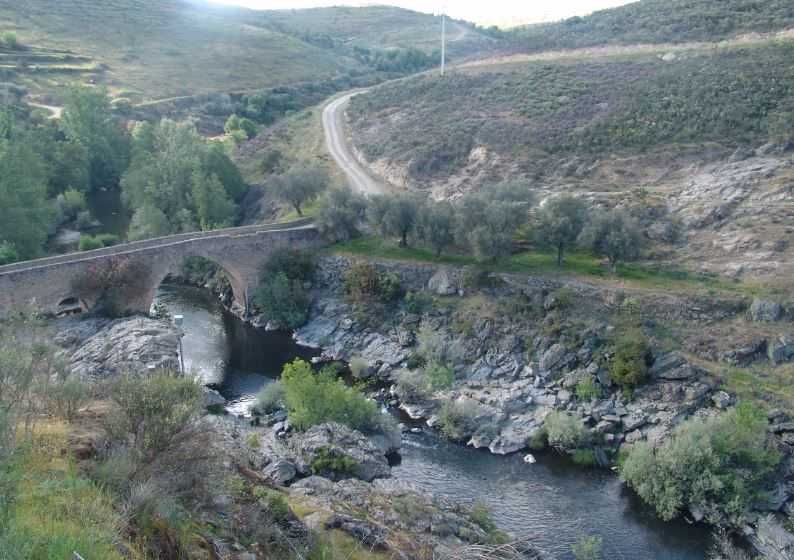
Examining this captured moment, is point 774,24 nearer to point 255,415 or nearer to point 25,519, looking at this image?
point 255,415

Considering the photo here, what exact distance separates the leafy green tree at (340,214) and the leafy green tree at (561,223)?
1061 centimetres

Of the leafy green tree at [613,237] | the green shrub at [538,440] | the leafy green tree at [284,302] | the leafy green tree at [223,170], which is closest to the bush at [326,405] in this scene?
the green shrub at [538,440]

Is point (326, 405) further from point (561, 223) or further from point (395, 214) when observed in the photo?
point (561, 223)

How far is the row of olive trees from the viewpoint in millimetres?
31406

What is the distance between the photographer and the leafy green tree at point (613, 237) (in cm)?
3097

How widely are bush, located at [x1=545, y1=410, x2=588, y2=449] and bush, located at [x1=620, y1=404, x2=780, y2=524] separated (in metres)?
2.30

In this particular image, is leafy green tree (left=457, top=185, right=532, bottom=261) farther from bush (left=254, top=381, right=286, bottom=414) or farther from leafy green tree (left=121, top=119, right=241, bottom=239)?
leafy green tree (left=121, top=119, right=241, bottom=239)

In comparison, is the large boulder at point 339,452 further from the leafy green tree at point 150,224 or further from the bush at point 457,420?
the leafy green tree at point 150,224

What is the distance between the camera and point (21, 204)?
39344 mm

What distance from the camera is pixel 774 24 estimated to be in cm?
5053

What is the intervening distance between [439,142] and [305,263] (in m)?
15.0

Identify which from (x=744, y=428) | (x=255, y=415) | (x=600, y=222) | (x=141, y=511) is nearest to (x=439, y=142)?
(x=600, y=222)

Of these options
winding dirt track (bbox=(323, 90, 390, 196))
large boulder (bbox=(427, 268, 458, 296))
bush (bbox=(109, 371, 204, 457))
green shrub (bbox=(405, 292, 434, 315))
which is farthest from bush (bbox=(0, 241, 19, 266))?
bush (bbox=(109, 371, 204, 457))

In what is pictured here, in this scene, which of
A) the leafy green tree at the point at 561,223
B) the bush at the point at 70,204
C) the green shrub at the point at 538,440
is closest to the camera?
the green shrub at the point at 538,440
